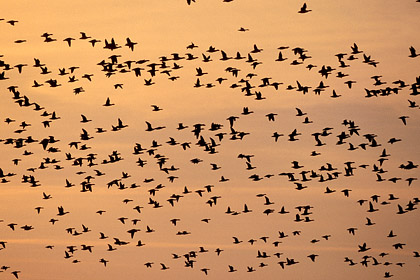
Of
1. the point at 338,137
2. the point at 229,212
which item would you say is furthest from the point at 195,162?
the point at 229,212

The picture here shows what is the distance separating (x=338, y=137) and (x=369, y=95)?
8.52m

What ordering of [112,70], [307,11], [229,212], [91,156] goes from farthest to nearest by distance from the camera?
[229,212] → [91,156] → [112,70] → [307,11]

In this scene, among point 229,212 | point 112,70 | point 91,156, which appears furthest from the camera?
point 229,212

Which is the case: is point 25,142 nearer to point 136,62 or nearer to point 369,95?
point 136,62

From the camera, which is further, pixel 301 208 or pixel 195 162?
pixel 301 208

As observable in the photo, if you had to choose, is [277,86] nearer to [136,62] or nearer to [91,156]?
[136,62]

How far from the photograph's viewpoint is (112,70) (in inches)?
4860

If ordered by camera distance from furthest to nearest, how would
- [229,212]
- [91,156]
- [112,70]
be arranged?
[229,212] < [91,156] < [112,70]

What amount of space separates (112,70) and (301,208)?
35.8m

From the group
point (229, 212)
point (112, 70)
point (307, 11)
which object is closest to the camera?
point (307, 11)

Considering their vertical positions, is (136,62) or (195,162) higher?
(136,62)

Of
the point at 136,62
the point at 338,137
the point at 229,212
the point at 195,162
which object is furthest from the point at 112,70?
the point at 229,212

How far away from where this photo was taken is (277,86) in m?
124

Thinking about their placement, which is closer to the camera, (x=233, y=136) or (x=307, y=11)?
(x=307, y=11)
